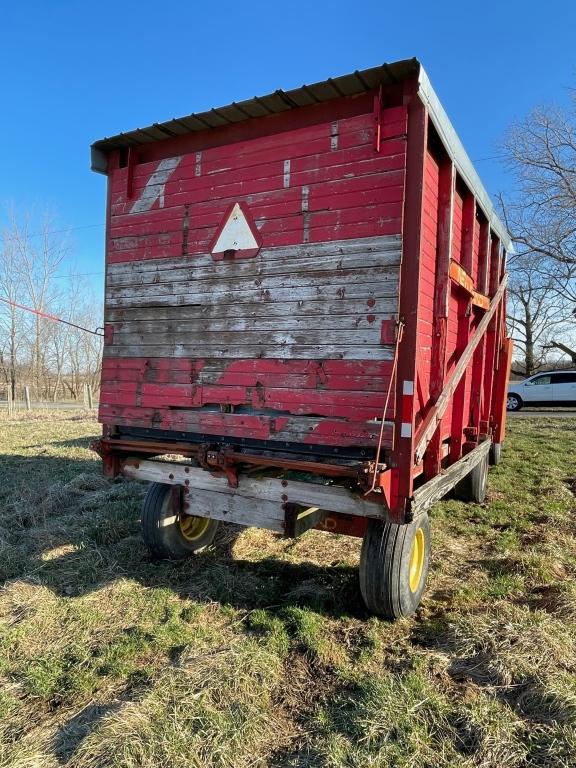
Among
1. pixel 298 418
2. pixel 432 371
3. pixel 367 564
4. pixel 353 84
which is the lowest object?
pixel 367 564

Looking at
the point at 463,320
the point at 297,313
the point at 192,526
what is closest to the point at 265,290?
the point at 297,313

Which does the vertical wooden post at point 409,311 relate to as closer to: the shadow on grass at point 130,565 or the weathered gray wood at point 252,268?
the weathered gray wood at point 252,268

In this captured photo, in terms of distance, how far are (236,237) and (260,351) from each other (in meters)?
0.90

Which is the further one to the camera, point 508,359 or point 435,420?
point 508,359

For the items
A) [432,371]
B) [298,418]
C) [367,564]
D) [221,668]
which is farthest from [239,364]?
[221,668]

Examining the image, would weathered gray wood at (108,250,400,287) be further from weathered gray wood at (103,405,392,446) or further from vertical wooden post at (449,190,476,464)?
vertical wooden post at (449,190,476,464)

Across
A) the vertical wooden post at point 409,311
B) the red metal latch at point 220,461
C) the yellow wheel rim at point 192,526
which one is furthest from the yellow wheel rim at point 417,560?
the yellow wheel rim at point 192,526

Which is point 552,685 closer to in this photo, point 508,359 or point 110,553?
point 110,553

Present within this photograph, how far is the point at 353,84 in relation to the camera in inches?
134

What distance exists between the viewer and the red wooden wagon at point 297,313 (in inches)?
132

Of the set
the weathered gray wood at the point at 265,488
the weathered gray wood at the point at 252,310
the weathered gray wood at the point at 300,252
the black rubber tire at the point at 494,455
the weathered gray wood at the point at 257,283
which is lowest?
the black rubber tire at the point at 494,455

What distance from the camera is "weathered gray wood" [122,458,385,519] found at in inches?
134

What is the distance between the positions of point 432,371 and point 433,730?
2.25m

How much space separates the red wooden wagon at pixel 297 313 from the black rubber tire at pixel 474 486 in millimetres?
1847
